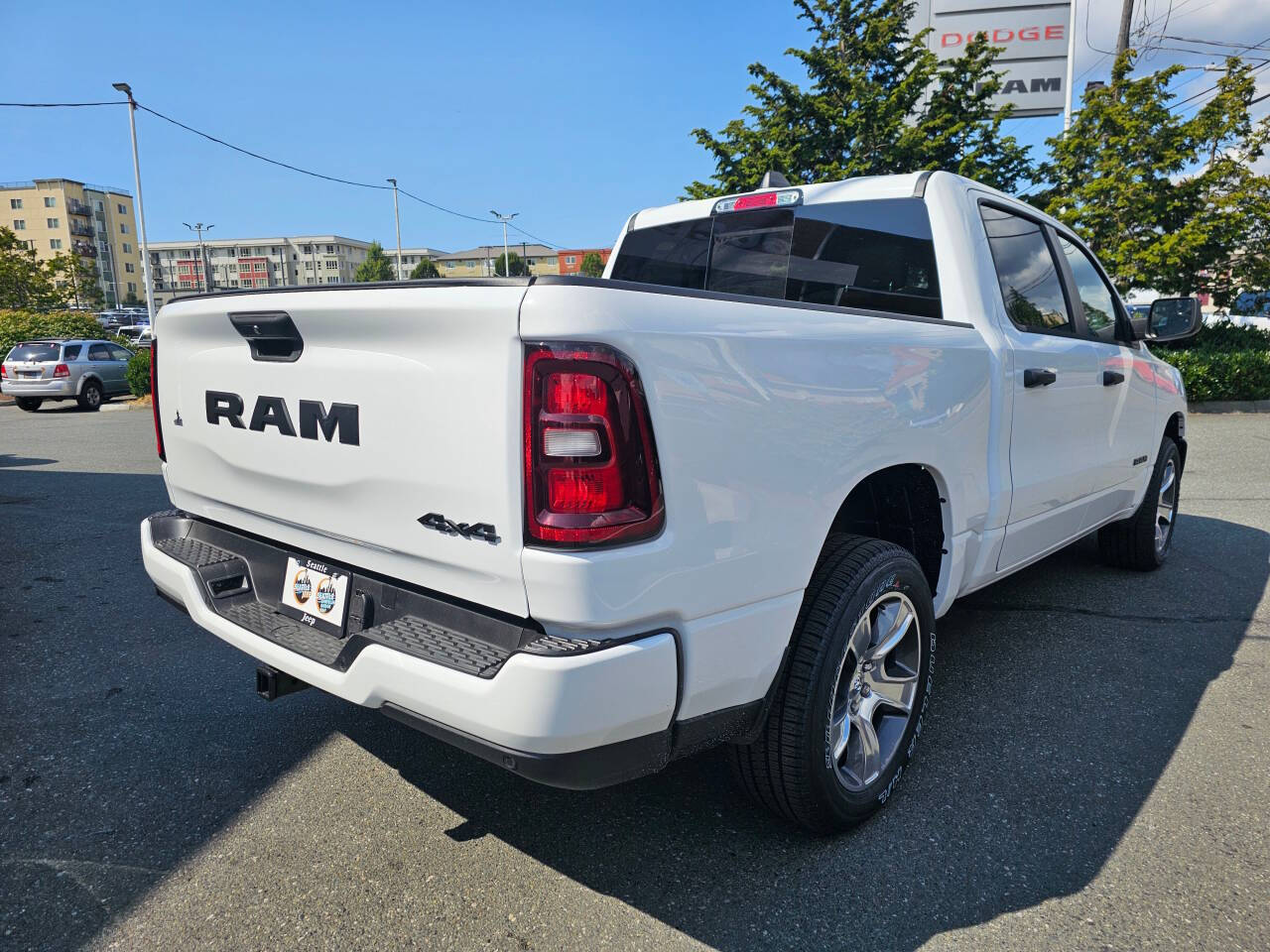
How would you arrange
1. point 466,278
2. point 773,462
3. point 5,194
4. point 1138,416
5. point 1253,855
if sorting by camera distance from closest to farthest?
point 466,278 → point 773,462 → point 1253,855 → point 1138,416 → point 5,194

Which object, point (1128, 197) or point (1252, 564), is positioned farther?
point (1128, 197)

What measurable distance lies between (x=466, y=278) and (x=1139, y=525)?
14.4 feet

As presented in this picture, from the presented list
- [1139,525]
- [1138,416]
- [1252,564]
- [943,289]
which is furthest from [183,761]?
[1252,564]

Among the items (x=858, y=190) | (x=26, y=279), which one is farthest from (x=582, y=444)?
(x=26, y=279)

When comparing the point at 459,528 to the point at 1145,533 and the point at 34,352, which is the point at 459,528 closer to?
the point at 1145,533

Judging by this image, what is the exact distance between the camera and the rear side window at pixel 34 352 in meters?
17.4

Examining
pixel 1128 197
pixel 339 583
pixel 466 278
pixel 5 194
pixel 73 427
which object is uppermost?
pixel 5 194

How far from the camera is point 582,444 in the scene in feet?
5.43

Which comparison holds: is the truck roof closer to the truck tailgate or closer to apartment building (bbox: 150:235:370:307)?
the truck tailgate

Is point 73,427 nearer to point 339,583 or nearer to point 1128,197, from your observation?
point 339,583

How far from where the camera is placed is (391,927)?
6.64 ft

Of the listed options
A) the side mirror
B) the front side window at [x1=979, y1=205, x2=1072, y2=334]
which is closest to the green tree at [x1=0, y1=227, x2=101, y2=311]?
the front side window at [x1=979, y1=205, x2=1072, y2=334]

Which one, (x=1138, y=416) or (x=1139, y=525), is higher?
(x=1138, y=416)

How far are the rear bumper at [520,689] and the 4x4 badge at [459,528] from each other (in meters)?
0.18
